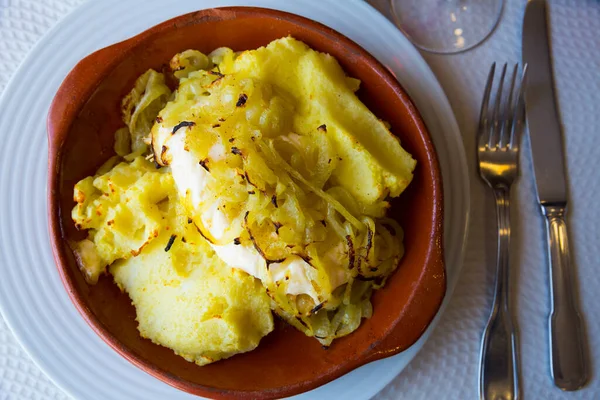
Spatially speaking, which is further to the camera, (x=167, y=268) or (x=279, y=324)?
(x=279, y=324)

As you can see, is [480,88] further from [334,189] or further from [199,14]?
[199,14]

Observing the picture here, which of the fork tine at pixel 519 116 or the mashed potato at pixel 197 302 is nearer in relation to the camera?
the mashed potato at pixel 197 302

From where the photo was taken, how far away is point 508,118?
188 centimetres

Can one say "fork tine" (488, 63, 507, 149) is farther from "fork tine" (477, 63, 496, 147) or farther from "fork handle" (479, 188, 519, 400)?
"fork handle" (479, 188, 519, 400)

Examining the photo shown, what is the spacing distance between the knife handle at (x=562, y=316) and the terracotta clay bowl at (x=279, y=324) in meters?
0.64

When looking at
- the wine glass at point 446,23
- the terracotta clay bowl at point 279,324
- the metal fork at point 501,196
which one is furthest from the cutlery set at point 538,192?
the terracotta clay bowl at point 279,324

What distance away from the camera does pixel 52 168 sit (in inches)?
60.4

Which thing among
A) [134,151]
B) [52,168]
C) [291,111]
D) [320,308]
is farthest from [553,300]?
[52,168]

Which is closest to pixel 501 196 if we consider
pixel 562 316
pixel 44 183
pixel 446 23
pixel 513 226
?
pixel 513 226

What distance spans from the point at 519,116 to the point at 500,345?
792 millimetres

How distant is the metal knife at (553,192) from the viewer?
189cm

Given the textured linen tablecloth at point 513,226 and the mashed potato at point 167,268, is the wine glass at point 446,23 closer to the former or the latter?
the textured linen tablecloth at point 513,226

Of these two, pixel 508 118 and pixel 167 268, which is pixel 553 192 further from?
pixel 167 268

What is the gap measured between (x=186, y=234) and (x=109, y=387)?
65cm
